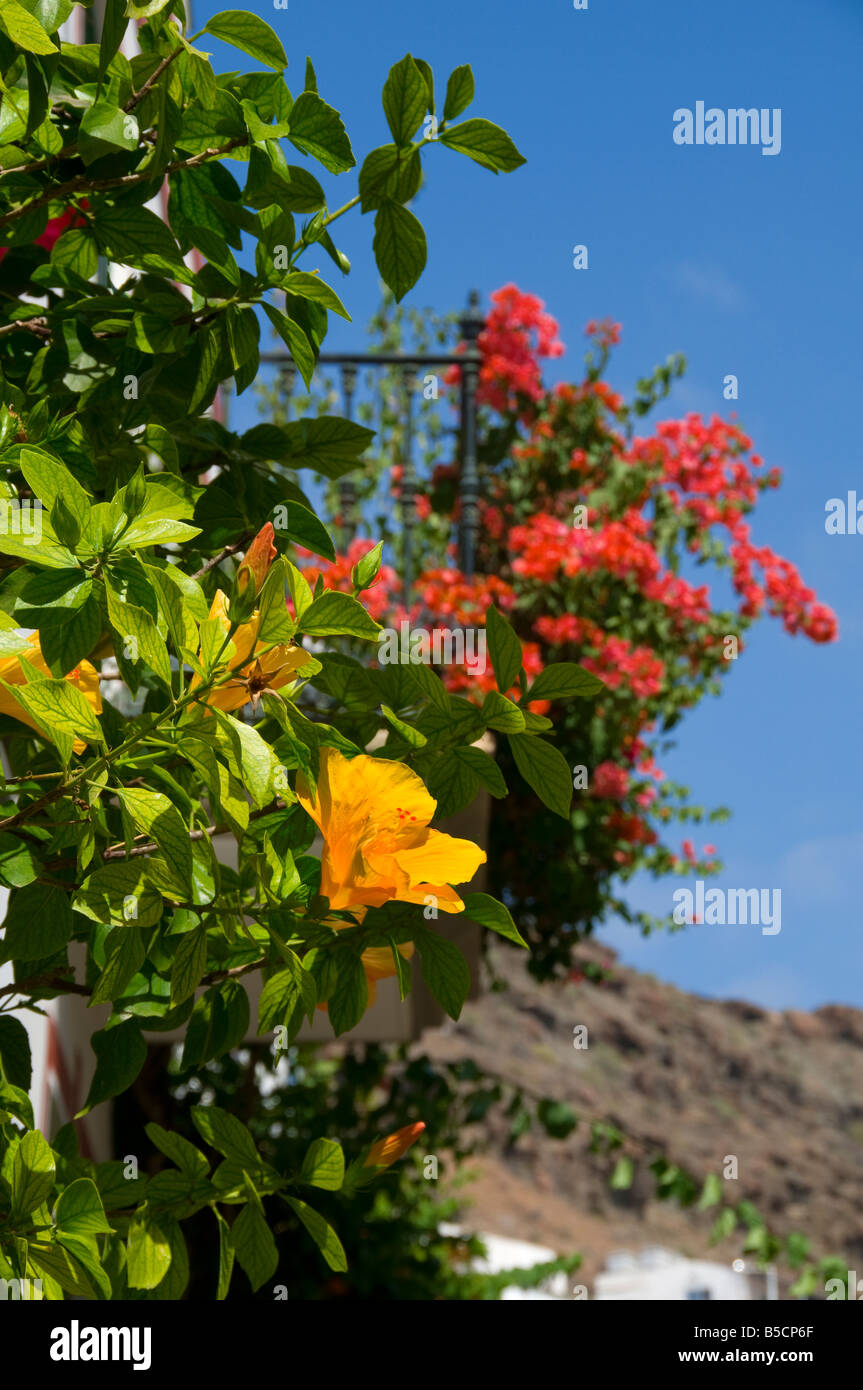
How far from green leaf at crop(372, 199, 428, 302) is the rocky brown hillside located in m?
17.4

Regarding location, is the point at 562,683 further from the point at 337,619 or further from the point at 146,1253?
the point at 146,1253

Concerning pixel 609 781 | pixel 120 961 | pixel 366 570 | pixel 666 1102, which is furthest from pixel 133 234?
pixel 666 1102

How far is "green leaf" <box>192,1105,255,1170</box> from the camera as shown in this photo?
982 mm

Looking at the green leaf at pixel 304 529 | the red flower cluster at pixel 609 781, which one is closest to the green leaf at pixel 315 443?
the green leaf at pixel 304 529

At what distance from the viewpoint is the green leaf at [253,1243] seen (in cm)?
101

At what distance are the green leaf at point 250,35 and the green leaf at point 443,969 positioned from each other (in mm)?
693

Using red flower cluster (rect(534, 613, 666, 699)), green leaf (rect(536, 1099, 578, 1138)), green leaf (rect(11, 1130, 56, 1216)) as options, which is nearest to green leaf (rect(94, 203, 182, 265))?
green leaf (rect(11, 1130, 56, 1216))

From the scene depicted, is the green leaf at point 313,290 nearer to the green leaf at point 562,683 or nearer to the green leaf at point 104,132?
the green leaf at point 104,132

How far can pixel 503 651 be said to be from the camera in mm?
982

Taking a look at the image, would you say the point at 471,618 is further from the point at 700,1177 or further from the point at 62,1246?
the point at 700,1177
